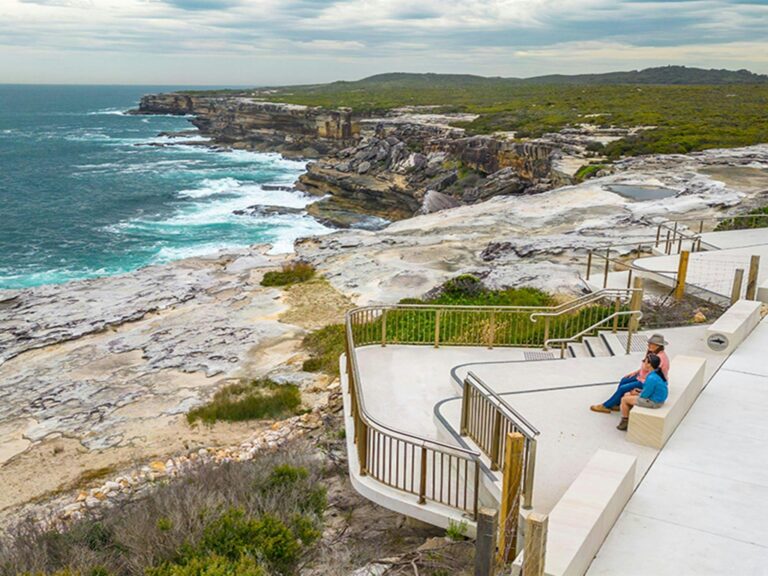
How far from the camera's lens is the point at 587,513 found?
21.0 feet

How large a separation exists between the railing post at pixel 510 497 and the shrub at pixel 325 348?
10.3 meters

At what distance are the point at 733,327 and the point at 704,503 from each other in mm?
5664

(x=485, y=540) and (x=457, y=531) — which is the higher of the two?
(x=485, y=540)

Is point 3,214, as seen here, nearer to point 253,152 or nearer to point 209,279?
point 209,279

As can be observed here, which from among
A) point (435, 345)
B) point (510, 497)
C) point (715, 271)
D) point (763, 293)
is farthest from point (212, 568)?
point (715, 271)

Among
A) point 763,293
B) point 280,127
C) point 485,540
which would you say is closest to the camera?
point 485,540

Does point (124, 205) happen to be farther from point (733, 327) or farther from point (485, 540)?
point (485, 540)

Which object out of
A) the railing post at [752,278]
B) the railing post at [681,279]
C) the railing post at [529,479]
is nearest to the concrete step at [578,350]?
the railing post at [681,279]

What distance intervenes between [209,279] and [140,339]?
7.81 meters

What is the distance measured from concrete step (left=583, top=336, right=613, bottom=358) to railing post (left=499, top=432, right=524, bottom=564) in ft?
21.5

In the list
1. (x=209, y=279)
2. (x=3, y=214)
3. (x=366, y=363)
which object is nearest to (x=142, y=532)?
(x=366, y=363)

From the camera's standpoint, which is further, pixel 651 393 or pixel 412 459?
pixel 651 393

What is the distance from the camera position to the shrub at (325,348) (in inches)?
686

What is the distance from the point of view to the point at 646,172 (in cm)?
3744
